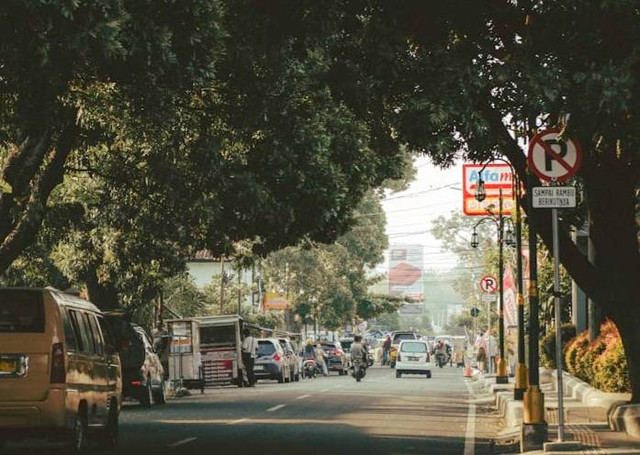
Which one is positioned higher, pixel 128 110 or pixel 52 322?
pixel 128 110

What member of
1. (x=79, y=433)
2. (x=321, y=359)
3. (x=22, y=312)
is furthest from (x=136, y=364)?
(x=321, y=359)

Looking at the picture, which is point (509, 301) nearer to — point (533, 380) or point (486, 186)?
point (486, 186)

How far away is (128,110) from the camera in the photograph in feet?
71.4

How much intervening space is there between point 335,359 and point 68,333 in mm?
56733

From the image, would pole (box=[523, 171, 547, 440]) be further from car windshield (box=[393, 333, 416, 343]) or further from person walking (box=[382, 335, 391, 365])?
person walking (box=[382, 335, 391, 365])

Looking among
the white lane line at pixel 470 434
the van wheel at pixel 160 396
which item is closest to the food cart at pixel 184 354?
the van wheel at pixel 160 396

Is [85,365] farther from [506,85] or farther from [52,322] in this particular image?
[506,85]

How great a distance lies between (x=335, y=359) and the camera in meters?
71.6

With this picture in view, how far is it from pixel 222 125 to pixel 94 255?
13056 millimetres

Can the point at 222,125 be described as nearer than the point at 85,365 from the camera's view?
No

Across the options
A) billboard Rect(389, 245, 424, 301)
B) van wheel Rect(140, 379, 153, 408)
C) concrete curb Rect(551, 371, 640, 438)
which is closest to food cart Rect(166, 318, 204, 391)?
van wheel Rect(140, 379, 153, 408)

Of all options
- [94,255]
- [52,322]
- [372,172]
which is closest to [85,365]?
[52,322]

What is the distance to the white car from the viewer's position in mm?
58562

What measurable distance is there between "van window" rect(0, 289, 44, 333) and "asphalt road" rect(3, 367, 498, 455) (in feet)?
8.65
